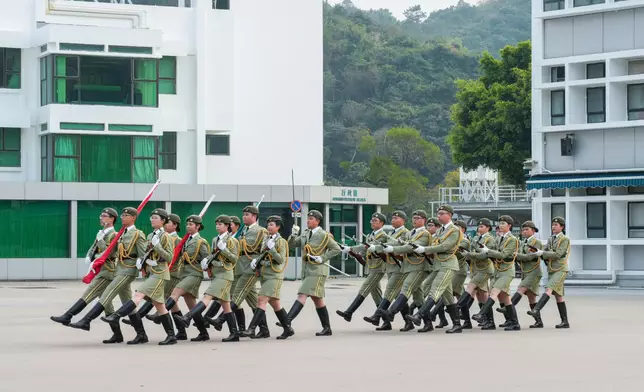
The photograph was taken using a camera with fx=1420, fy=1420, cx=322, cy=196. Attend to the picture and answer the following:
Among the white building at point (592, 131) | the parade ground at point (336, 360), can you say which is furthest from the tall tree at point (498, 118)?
the parade ground at point (336, 360)

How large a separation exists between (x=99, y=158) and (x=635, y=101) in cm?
2102

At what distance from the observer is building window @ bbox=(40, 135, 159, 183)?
4994 centimetres

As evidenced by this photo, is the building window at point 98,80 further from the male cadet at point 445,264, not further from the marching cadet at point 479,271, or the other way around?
the male cadet at point 445,264

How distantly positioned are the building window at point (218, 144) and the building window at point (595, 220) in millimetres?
20223

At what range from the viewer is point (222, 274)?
1934 cm

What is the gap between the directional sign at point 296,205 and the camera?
154 feet

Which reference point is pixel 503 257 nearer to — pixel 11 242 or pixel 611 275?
pixel 611 275

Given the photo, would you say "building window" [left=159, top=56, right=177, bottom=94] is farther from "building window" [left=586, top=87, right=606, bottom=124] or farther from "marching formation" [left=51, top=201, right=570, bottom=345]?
"marching formation" [left=51, top=201, right=570, bottom=345]

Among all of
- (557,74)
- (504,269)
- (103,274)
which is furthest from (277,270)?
(557,74)

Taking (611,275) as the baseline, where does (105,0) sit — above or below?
above

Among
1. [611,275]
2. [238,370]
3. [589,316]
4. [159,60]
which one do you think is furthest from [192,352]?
[159,60]

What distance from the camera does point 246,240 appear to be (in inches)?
788

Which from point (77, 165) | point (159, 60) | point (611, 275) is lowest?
point (611, 275)

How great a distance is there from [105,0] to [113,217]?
121 feet
